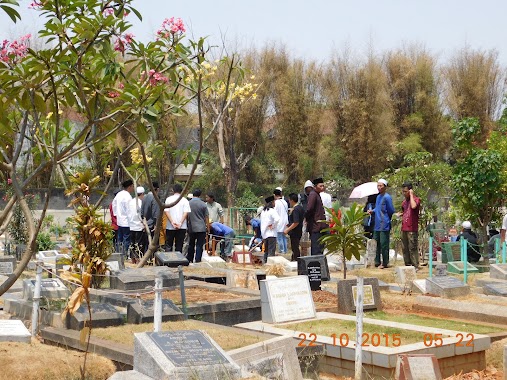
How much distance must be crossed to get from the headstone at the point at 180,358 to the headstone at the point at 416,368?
4.98 ft

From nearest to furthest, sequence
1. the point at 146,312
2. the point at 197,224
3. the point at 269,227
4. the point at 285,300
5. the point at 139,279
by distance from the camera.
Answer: the point at 146,312 < the point at 285,300 < the point at 139,279 < the point at 197,224 < the point at 269,227

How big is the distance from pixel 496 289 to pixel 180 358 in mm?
7856

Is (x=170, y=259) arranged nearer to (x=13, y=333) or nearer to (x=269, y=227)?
(x=269, y=227)

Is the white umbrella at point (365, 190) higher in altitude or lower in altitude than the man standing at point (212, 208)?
higher

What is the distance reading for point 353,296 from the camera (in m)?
12.0

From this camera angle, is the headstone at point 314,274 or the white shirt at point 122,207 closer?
the headstone at point 314,274

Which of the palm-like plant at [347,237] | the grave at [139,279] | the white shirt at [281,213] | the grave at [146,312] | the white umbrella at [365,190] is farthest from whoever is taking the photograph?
the white umbrella at [365,190]

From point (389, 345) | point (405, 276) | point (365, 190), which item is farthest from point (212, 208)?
point (389, 345)

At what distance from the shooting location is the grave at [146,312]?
1013 cm

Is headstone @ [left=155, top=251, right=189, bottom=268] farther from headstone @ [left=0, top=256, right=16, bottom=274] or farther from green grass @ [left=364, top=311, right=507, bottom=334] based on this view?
green grass @ [left=364, top=311, right=507, bottom=334]

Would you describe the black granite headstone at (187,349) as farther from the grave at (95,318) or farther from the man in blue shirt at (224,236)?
the man in blue shirt at (224,236)

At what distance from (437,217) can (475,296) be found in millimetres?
11709

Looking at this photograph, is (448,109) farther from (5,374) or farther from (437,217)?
(5,374)

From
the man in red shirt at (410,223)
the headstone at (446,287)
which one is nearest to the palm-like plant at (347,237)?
the headstone at (446,287)
